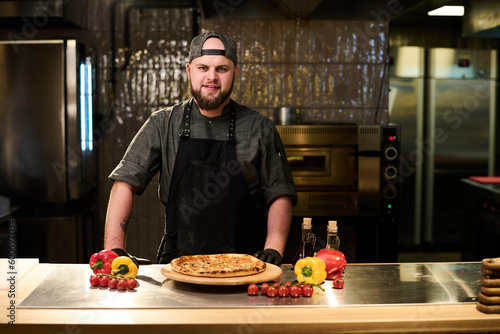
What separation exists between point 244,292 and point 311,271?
231 mm

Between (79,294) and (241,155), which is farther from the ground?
(241,155)

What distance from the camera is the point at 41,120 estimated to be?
402 cm

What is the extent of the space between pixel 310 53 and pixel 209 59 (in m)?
2.12

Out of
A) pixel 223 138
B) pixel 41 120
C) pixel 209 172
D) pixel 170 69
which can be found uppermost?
pixel 170 69

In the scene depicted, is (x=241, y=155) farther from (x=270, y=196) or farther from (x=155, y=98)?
(x=155, y=98)

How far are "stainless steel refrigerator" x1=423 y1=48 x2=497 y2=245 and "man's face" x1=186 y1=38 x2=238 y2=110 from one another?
3719mm

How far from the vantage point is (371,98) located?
4484mm

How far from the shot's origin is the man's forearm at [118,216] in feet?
7.55

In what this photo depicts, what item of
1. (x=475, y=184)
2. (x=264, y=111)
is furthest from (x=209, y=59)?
(x=475, y=184)

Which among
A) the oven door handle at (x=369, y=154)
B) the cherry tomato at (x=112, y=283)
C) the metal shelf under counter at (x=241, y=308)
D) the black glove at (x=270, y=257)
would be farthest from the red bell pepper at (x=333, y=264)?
the oven door handle at (x=369, y=154)

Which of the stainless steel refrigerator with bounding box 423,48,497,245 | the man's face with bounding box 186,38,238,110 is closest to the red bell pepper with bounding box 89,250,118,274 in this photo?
the man's face with bounding box 186,38,238,110

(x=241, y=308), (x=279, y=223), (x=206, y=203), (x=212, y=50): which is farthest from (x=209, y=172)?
(x=241, y=308)

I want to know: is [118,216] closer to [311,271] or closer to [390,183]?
[311,271]

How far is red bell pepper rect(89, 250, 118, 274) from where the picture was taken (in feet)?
6.27
